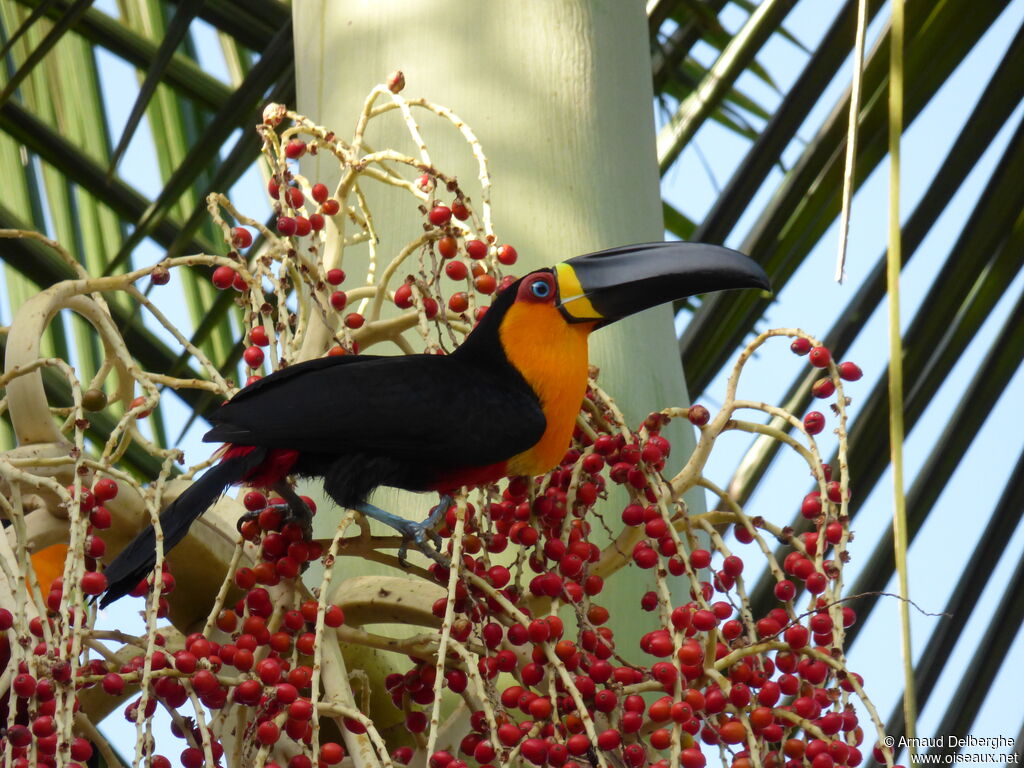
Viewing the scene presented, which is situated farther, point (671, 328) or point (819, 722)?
point (671, 328)

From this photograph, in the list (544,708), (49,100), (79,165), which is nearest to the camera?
(544,708)

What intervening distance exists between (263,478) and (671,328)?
515 millimetres

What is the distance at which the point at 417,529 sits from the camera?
1.26m

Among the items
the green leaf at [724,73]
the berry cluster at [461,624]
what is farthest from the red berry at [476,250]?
the green leaf at [724,73]

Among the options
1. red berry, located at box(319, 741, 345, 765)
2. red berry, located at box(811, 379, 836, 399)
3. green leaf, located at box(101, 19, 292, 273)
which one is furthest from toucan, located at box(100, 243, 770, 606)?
green leaf, located at box(101, 19, 292, 273)

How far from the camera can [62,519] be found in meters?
1.16

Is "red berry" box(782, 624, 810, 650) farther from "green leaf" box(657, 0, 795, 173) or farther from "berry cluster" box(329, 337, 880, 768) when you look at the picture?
"green leaf" box(657, 0, 795, 173)

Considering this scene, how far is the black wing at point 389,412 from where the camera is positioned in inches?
48.8

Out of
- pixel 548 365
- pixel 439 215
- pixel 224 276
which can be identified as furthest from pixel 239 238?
pixel 548 365

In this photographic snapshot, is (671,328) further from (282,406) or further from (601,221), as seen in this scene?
(282,406)

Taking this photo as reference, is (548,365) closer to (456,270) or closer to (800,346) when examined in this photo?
(456,270)

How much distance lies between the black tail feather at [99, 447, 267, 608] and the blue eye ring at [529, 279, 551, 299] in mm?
320

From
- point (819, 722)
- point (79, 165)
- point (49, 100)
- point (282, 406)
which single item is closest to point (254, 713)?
point (282, 406)

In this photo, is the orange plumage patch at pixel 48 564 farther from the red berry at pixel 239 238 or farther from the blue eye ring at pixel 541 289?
the blue eye ring at pixel 541 289
